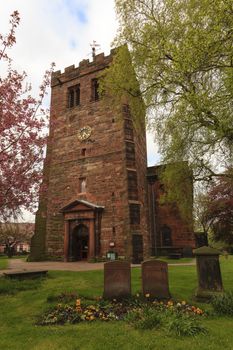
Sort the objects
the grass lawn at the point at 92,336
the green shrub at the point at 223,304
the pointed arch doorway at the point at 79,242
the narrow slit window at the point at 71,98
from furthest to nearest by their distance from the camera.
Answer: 1. the narrow slit window at the point at 71,98
2. the pointed arch doorway at the point at 79,242
3. the green shrub at the point at 223,304
4. the grass lawn at the point at 92,336

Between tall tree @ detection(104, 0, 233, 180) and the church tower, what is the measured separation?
7.68 m

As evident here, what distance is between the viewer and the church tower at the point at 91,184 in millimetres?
20453

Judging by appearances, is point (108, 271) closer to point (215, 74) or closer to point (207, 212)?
point (215, 74)

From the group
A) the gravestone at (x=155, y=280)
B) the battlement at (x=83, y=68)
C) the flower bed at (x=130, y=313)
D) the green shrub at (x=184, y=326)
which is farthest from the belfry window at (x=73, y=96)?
the green shrub at (x=184, y=326)

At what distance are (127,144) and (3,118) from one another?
512 inches

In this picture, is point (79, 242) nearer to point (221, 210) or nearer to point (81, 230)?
point (81, 230)

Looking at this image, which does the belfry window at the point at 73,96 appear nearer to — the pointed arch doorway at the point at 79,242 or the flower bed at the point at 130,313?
the pointed arch doorway at the point at 79,242

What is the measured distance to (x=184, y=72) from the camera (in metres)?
8.56

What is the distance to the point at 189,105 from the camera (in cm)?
932

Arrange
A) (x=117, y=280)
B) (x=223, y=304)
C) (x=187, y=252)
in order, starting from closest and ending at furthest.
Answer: (x=223, y=304) < (x=117, y=280) < (x=187, y=252)

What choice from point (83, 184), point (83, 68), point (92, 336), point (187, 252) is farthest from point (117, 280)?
point (83, 68)

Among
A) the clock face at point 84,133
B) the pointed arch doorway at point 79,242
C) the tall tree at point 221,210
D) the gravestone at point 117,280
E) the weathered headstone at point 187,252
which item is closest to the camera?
the gravestone at point 117,280

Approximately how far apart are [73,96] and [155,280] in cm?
2196

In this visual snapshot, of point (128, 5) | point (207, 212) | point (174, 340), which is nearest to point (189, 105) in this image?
point (128, 5)
